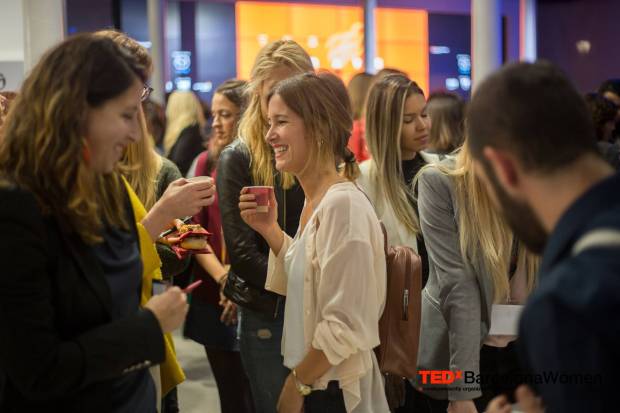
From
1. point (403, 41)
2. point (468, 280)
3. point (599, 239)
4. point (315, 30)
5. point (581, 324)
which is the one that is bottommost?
point (468, 280)

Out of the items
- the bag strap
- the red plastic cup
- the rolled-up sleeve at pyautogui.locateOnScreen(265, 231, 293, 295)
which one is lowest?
the rolled-up sleeve at pyautogui.locateOnScreen(265, 231, 293, 295)

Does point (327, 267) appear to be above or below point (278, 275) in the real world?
above

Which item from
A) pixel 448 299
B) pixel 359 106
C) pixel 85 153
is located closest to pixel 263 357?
pixel 448 299

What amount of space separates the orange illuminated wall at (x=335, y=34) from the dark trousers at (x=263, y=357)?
10.8 metres

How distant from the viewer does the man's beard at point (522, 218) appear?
1.38 m

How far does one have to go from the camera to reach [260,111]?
10.8 ft

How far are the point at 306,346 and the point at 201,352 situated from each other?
4.10 meters

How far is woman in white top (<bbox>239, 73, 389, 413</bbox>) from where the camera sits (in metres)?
2.26

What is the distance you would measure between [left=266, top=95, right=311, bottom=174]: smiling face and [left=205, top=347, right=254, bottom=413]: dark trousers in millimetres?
1543

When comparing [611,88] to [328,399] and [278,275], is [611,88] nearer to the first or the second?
[278,275]

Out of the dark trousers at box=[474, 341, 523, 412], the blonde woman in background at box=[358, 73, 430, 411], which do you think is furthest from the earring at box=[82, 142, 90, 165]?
the blonde woman in background at box=[358, 73, 430, 411]

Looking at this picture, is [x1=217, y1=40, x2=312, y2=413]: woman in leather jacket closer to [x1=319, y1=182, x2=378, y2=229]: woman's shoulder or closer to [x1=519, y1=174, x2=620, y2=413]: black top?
[x1=319, y1=182, x2=378, y2=229]: woman's shoulder

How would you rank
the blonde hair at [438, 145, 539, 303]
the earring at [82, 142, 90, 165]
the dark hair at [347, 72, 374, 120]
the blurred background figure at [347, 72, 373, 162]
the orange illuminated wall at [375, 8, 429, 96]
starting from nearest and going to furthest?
1. the earring at [82, 142, 90, 165]
2. the blonde hair at [438, 145, 539, 303]
3. the blurred background figure at [347, 72, 373, 162]
4. the dark hair at [347, 72, 374, 120]
5. the orange illuminated wall at [375, 8, 429, 96]

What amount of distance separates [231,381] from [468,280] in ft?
5.24
